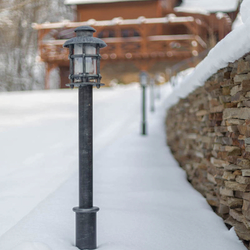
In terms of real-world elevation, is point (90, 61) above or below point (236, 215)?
above

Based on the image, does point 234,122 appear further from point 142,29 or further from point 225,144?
point 142,29

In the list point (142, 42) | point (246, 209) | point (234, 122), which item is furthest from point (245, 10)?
point (142, 42)

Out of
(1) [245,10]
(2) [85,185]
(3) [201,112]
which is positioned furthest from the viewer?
(3) [201,112]

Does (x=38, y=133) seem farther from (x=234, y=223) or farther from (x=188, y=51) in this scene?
(x=188, y=51)

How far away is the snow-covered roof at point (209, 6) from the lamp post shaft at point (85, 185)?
2080 cm

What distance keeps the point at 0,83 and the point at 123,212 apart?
27.4 m

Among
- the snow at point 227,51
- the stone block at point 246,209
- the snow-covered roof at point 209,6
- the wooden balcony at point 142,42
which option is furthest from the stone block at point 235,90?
the snow-covered roof at point 209,6

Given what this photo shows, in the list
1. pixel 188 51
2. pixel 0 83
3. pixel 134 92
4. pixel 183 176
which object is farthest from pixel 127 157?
pixel 0 83

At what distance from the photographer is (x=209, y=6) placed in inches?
931

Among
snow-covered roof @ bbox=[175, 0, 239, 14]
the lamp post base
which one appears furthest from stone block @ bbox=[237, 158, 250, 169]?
snow-covered roof @ bbox=[175, 0, 239, 14]

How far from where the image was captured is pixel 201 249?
3.75 metres

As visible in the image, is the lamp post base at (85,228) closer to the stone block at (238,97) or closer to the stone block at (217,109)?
the stone block at (238,97)

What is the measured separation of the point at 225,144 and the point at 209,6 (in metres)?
21.2

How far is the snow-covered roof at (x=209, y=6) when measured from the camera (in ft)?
74.8
